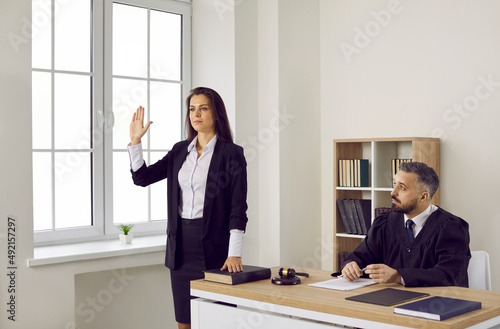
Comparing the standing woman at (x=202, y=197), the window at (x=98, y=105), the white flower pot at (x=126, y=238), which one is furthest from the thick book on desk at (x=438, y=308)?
the window at (x=98, y=105)

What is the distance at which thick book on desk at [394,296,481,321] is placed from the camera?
219 centimetres

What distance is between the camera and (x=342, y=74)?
537 centimetres

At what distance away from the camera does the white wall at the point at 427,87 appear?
448 centimetres

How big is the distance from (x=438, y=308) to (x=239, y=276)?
983mm

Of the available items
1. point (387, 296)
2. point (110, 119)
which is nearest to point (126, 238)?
point (110, 119)

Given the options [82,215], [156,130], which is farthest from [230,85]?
[82,215]

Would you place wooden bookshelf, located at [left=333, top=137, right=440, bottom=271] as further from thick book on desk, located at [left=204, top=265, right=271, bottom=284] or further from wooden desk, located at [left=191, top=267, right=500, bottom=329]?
thick book on desk, located at [left=204, top=265, right=271, bottom=284]

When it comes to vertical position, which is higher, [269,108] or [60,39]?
[60,39]

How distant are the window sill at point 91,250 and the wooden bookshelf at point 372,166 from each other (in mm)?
1478

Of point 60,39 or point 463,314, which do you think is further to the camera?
point 60,39

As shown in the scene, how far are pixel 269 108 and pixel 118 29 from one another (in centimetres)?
139

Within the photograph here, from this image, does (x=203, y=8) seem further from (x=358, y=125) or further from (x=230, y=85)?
(x=358, y=125)

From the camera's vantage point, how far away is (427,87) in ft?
15.8

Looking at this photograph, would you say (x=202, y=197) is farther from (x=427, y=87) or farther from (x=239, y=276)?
(x=427, y=87)
